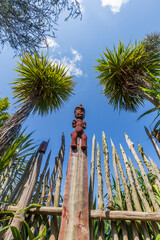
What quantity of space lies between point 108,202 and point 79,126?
4.53 ft

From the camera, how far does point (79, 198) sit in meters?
1.80

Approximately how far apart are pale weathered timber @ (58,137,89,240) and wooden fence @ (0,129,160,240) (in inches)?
5.3

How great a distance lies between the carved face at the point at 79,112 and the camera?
3.01 metres

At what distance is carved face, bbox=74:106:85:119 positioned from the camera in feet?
9.87

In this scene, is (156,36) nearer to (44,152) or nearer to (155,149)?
(155,149)

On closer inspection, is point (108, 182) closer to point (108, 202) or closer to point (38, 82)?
point (108, 202)

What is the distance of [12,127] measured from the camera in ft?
8.36

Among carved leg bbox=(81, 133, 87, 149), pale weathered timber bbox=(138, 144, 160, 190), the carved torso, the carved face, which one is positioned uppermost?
the carved face

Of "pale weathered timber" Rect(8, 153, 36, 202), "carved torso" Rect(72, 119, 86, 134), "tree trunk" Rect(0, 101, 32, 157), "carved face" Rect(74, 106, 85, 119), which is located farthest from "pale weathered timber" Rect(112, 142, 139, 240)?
"tree trunk" Rect(0, 101, 32, 157)

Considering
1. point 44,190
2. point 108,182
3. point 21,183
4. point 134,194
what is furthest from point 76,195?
point 21,183

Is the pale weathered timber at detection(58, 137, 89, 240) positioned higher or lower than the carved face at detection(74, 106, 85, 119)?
lower

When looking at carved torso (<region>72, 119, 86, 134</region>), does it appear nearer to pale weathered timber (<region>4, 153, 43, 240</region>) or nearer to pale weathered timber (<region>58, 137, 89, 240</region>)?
pale weathered timber (<region>58, 137, 89, 240</region>)

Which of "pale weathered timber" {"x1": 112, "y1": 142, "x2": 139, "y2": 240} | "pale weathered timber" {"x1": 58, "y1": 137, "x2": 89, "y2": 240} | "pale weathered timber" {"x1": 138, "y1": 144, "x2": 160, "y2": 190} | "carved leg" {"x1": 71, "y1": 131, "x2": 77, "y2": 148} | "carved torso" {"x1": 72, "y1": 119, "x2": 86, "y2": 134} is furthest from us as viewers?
"carved torso" {"x1": 72, "y1": 119, "x2": 86, "y2": 134}

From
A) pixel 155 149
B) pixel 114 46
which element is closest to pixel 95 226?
pixel 155 149
